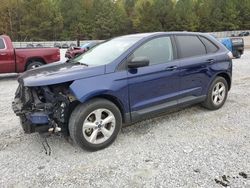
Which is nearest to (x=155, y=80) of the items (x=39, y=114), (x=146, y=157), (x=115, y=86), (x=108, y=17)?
(x=115, y=86)

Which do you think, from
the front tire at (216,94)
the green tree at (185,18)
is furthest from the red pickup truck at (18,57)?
the green tree at (185,18)

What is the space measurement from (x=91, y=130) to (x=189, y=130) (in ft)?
5.66

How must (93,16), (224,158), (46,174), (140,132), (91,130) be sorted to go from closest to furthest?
(46,174) → (224,158) → (91,130) → (140,132) → (93,16)

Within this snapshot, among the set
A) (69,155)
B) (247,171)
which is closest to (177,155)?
(247,171)

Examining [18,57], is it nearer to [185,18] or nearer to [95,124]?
[95,124]

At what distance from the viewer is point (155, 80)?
4.74 meters

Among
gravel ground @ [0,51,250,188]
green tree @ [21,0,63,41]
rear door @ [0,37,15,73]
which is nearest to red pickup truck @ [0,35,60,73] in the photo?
rear door @ [0,37,15,73]

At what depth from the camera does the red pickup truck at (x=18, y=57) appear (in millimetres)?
10438

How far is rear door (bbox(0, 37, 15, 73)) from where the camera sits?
10359mm

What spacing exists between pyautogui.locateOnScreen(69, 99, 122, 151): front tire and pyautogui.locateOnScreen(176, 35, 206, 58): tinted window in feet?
5.83

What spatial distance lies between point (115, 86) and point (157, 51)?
1117 millimetres

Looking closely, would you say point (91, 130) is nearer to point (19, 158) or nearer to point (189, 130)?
point (19, 158)

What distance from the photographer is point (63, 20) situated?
69.6 m

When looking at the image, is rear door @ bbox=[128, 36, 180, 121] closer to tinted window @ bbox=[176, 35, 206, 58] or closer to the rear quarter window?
tinted window @ bbox=[176, 35, 206, 58]
